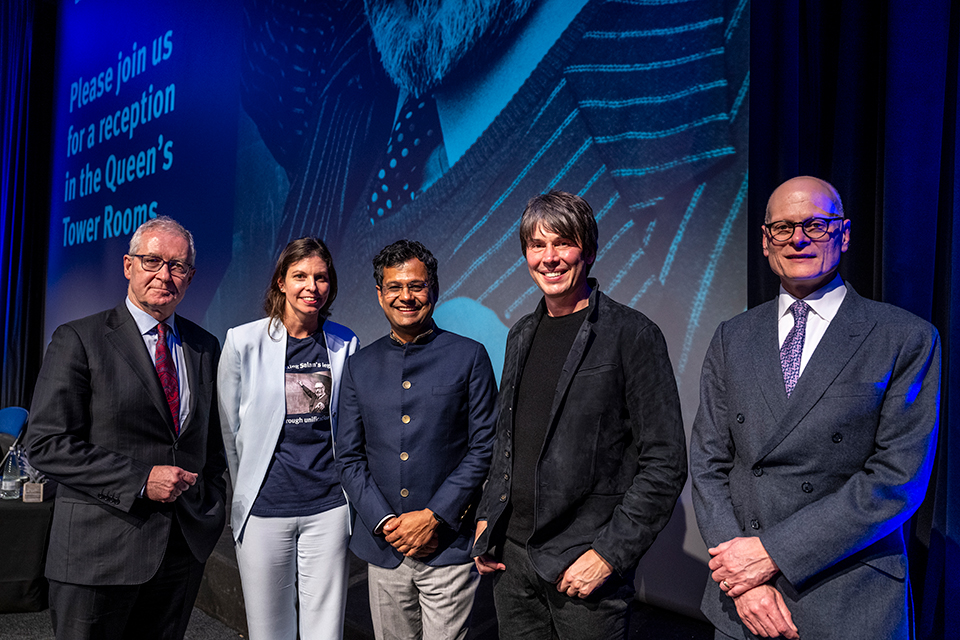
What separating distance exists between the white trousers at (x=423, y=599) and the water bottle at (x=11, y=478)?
243 cm

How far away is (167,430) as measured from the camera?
1815 mm

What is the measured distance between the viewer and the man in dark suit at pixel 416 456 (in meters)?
1.67

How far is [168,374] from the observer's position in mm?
1870

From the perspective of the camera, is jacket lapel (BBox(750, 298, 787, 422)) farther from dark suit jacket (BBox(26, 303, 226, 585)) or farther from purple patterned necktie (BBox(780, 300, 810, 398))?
dark suit jacket (BBox(26, 303, 226, 585))

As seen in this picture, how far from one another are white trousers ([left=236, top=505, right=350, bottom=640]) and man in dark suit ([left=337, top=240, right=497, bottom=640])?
21 cm

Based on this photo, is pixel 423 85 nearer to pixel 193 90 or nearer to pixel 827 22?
pixel 827 22

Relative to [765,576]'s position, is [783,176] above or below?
above

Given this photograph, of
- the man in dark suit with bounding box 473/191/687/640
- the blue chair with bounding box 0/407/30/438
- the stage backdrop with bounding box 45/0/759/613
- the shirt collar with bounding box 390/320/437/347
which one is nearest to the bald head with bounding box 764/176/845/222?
the man in dark suit with bounding box 473/191/687/640

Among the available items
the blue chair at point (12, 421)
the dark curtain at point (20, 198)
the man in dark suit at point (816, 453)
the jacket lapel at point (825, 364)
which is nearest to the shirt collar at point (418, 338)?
the man in dark suit at point (816, 453)

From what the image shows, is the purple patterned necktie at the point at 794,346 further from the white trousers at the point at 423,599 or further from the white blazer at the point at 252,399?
the white blazer at the point at 252,399

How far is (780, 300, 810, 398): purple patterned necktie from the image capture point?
1.36 metres

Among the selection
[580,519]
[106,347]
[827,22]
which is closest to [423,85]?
[827,22]

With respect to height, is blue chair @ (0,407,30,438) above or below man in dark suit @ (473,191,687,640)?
below

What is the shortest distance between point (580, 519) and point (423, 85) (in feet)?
10.6
